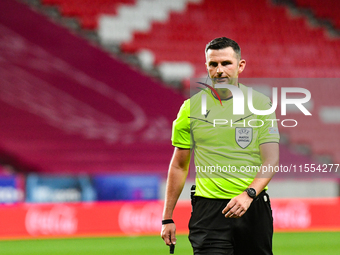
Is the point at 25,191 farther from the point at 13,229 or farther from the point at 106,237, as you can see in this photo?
the point at 106,237

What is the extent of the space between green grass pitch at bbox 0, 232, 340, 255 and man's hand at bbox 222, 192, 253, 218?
473 cm

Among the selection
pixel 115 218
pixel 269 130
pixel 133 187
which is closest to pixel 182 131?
pixel 269 130

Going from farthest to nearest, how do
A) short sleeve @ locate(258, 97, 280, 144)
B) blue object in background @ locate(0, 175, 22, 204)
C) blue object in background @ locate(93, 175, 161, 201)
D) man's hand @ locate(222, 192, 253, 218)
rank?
blue object in background @ locate(93, 175, 161, 201) → blue object in background @ locate(0, 175, 22, 204) → short sleeve @ locate(258, 97, 280, 144) → man's hand @ locate(222, 192, 253, 218)

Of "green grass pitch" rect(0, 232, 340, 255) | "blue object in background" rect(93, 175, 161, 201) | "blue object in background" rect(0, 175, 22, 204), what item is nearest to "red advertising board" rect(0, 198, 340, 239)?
"green grass pitch" rect(0, 232, 340, 255)

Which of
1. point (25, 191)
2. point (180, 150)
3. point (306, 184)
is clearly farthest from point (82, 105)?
point (180, 150)

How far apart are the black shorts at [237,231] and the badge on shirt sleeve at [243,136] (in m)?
0.23

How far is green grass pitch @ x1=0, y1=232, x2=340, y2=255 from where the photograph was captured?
275 inches

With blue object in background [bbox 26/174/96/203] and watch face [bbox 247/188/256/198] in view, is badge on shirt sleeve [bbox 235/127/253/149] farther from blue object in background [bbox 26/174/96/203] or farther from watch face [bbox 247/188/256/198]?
blue object in background [bbox 26/174/96/203]

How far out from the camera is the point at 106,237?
8.46m

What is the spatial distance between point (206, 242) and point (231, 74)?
743 mm

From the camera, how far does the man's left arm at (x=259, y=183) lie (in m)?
2.27

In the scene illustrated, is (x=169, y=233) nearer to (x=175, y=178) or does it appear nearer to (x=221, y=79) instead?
(x=175, y=178)

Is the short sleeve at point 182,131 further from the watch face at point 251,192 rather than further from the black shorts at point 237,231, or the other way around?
the watch face at point 251,192

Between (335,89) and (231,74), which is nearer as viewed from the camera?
(231,74)
